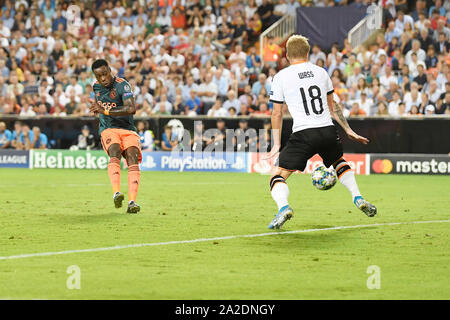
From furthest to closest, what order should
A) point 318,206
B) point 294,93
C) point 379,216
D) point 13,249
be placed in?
point 318,206, point 379,216, point 294,93, point 13,249

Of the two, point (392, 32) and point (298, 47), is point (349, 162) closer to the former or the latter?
point (392, 32)

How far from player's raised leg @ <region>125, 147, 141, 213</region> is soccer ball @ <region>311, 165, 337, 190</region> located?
2.81 metres

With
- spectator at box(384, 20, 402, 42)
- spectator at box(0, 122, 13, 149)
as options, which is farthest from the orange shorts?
spectator at box(384, 20, 402, 42)

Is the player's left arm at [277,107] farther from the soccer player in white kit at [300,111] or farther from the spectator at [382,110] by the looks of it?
the spectator at [382,110]

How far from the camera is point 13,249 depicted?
9719 mm

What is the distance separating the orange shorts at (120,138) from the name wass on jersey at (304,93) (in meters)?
3.38

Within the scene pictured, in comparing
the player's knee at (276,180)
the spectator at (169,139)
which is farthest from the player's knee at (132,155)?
the spectator at (169,139)

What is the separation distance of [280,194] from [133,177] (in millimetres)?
3193

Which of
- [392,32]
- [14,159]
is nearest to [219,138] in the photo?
[392,32]

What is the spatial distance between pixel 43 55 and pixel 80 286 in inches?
995

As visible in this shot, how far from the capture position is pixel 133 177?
44.6ft

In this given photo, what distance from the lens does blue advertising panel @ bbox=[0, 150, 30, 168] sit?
90.4ft
